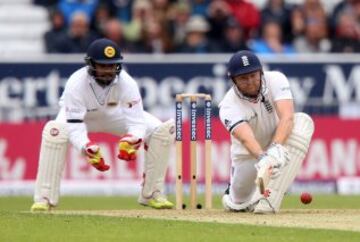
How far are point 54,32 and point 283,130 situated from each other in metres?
8.70

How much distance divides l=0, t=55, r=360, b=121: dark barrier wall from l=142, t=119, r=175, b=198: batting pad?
206 inches

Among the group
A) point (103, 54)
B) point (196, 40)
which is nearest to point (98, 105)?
point (103, 54)

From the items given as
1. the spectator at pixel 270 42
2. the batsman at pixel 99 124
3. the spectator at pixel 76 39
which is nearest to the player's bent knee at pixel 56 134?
the batsman at pixel 99 124

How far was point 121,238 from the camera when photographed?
9.77 m

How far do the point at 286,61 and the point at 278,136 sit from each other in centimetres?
748

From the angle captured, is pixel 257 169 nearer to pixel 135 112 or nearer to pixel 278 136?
pixel 278 136

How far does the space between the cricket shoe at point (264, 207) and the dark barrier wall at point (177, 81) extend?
6.59m

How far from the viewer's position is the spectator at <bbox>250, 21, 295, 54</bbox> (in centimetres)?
2006

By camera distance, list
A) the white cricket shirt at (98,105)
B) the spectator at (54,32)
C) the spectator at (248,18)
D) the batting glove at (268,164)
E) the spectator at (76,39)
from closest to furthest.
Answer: the batting glove at (268,164) < the white cricket shirt at (98,105) < the spectator at (76,39) < the spectator at (54,32) < the spectator at (248,18)

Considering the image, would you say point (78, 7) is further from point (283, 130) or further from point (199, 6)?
point (283, 130)

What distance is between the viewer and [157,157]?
13.1 meters

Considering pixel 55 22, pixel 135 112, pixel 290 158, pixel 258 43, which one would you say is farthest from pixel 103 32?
pixel 290 158

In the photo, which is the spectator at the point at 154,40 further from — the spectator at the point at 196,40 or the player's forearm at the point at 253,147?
the player's forearm at the point at 253,147

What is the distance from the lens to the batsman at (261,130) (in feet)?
37.8
